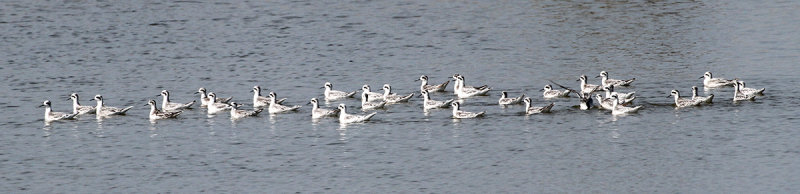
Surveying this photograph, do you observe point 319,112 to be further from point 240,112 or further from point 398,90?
point 398,90

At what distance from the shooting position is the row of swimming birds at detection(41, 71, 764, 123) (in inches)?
1464

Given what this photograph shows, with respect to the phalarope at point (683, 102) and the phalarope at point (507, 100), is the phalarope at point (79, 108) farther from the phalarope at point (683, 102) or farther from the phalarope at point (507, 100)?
the phalarope at point (683, 102)

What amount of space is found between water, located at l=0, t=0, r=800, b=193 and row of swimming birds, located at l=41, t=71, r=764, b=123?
0.39 m

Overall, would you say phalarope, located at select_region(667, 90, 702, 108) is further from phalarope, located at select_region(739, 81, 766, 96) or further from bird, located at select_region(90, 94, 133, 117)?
bird, located at select_region(90, 94, 133, 117)

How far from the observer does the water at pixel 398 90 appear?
1161 inches

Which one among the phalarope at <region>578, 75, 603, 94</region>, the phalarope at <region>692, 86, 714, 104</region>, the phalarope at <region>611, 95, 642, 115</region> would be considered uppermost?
the phalarope at <region>578, 75, 603, 94</region>

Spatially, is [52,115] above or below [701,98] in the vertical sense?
above

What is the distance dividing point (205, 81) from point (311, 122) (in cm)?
870

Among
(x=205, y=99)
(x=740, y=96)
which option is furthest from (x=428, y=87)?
(x=740, y=96)

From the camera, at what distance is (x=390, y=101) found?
129 feet

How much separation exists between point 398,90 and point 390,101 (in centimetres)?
268

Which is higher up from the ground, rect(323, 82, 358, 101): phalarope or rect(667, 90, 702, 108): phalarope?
rect(323, 82, 358, 101): phalarope

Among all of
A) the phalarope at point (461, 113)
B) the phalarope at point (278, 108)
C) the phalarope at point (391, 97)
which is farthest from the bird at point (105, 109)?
the phalarope at point (461, 113)

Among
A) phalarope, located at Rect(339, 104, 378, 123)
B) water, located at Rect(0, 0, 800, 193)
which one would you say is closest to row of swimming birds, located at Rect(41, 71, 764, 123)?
phalarope, located at Rect(339, 104, 378, 123)
